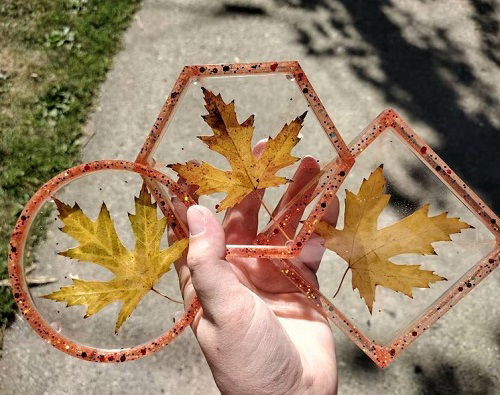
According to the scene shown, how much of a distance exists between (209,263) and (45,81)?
2.09m

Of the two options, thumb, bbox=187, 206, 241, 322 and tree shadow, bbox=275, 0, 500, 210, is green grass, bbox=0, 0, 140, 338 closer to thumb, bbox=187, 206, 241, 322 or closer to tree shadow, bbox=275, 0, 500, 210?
tree shadow, bbox=275, 0, 500, 210

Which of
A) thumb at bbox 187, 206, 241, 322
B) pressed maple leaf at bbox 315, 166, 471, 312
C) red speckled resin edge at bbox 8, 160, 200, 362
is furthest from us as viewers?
pressed maple leaf at bbox 315, 166, 471, 312

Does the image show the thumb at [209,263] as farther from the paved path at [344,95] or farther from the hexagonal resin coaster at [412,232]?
the paved path at [344,95]

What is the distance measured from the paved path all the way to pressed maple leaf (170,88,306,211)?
1.20 m

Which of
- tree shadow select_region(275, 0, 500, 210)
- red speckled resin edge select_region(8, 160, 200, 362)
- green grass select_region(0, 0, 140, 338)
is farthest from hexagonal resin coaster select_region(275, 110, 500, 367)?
green grass select_region(0, 0, 140, 338)

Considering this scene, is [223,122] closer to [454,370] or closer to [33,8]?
[454,370]

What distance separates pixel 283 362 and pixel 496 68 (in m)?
2.58

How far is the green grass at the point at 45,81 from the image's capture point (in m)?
2.89

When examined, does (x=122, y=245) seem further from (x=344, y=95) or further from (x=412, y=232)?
(x=344, y=95)

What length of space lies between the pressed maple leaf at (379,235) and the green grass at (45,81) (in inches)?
67.4

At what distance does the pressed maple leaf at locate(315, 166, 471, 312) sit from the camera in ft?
5.80

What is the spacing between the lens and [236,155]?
65.9 inches

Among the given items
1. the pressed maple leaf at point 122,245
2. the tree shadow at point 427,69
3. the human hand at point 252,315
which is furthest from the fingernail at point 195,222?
the tree shadow at point 427,69

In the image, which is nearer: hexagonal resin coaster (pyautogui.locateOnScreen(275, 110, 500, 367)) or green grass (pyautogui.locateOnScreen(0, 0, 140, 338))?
hexagonal resin coaster (pyautogui.locateOnScreen(275, 110, 500, 367))
